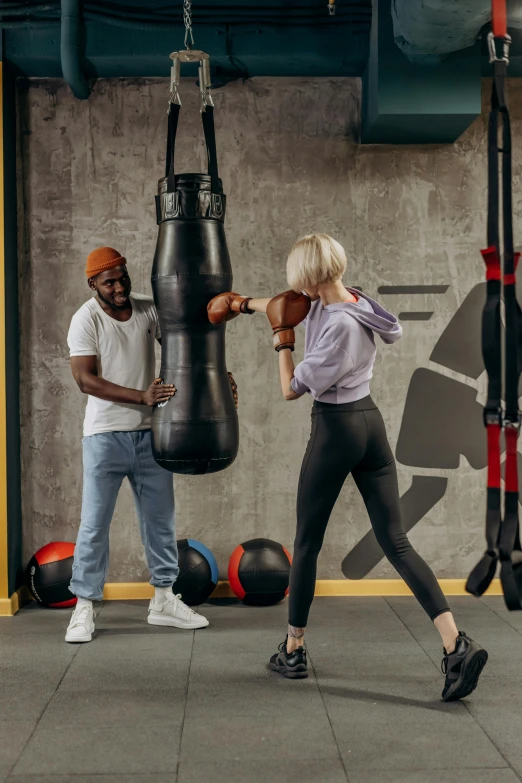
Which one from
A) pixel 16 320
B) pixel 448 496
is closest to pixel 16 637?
pixel 16 320

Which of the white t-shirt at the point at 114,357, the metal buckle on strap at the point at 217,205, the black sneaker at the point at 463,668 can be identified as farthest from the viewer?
the white t-shirt at the point at 114,357

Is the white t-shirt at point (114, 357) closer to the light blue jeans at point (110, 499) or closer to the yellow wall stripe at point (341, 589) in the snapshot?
the light blue jeans at point (110, 499)

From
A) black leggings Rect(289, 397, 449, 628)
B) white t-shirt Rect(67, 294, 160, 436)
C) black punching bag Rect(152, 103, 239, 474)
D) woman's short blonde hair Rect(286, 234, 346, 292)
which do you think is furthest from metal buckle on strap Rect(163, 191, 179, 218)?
black leggings Rect(289, 397, 449, 628)

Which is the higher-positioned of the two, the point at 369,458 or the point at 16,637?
the point at 369,458

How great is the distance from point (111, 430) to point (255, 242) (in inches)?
53.0

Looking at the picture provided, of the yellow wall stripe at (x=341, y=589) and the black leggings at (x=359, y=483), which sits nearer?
the black leggings at (x=359, y=483)

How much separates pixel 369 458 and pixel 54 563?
6.14 ft

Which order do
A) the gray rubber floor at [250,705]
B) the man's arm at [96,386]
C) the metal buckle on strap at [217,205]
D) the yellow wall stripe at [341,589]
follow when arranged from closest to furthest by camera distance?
the gray rubber floor at [250,705] < the metal buckle on strap at [217,205] < the man's arm at [96,386] < the yellow wall stripe at [341,589]

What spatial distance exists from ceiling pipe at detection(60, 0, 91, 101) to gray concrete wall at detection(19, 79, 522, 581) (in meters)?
0.35

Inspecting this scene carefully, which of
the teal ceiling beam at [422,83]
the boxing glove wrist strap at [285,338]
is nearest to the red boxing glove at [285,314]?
the boxing glove wrist strap at [285,338]

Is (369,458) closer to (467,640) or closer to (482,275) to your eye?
(467,640)

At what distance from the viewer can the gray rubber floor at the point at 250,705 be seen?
7.61 feet

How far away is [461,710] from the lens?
8.95ft

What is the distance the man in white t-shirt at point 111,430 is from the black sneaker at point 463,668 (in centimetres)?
132
